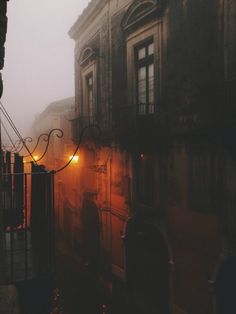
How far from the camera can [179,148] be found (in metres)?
9.17

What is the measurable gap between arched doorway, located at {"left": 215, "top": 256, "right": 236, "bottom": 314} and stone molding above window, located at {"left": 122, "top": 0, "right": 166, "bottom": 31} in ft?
24.8

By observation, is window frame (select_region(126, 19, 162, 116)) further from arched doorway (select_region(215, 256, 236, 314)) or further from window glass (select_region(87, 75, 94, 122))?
arched doorway (select_region(215, 256, 236, 314))

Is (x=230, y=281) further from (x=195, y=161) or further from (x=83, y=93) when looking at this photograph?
(x=83, y=93)

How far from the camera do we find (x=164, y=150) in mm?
9875

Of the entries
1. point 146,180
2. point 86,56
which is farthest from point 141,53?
point 86,56

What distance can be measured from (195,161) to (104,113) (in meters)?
5.92

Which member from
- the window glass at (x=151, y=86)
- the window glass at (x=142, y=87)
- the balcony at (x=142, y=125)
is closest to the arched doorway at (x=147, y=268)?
the balcony at (x=142, y=125)

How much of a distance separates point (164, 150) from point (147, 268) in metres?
4.68

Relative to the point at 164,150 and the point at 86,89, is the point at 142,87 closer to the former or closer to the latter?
the point at 164,150

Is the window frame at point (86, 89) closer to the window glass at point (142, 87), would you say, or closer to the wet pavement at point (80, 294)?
the window glass at point (142, 87)

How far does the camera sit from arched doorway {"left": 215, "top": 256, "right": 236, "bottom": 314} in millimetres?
7891

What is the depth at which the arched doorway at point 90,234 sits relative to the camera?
14.7 metres

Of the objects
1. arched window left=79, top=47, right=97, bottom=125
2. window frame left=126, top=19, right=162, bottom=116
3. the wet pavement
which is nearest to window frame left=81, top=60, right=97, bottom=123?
arched window left=79, top=47, right=97, bottom=125

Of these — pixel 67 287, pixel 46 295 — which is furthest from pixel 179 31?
pixel 67 287
